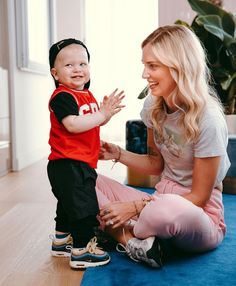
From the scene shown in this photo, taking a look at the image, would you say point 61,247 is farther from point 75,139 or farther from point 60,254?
point 75,139

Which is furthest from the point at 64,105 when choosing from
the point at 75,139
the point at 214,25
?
the point at 214,25

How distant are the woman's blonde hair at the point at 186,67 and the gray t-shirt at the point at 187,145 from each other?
0.03m

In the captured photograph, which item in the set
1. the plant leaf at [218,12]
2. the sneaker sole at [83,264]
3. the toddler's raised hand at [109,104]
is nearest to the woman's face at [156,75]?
the toddler's raised hand at [109,104]

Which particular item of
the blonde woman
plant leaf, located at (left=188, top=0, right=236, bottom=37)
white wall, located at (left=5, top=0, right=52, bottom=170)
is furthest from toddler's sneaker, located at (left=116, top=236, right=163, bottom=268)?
white wall, located at (left=5, top=0, right=52, bottom=170)

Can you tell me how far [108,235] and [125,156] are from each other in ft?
0.99

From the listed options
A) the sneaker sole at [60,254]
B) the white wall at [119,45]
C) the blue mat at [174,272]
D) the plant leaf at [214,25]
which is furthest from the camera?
the white wall at [119,45]

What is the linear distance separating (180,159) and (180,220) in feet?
0.82

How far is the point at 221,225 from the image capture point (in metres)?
1.52

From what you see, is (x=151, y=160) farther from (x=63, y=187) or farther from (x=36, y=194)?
(x=36, y=194)

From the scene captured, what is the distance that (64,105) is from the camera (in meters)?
1.34

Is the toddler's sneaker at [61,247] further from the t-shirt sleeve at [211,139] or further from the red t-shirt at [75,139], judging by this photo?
the t-shirt sleeve at [211,139]

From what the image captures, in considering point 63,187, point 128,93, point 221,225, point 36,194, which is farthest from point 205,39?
point 128,93

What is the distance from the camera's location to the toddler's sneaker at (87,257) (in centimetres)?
138

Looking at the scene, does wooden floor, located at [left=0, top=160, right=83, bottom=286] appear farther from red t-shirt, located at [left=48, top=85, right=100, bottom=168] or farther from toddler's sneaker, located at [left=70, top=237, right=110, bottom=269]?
red t-shirt, located at [left=48, top=85, right=100, bottom=168]
